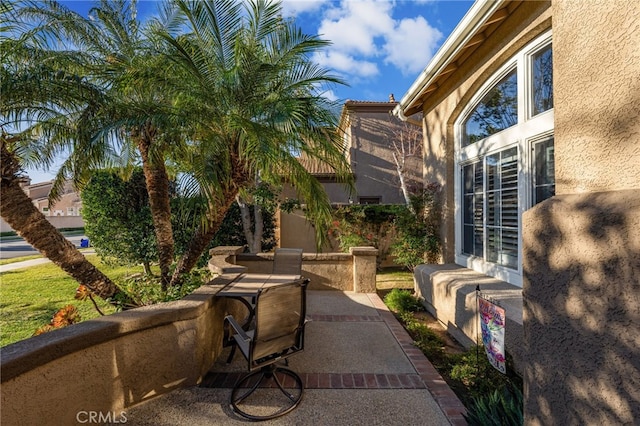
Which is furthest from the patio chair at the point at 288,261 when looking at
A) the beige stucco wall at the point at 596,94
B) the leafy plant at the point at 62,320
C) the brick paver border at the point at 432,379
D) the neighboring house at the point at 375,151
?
the neighboring house at the point at 375,151

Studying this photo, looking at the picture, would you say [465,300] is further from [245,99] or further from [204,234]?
[245,99]

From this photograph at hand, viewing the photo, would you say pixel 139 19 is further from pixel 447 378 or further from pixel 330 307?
pixel 447 378

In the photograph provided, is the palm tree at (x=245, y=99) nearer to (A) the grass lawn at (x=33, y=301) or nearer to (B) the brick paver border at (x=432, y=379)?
(B) the brick paver border at (x=432, y=379)

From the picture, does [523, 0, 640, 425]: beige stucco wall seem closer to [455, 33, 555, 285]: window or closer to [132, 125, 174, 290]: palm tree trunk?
[455, 33, 555, 285]: window

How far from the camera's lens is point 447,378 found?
4.08 meters

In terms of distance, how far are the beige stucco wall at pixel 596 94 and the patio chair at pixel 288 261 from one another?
224 inches

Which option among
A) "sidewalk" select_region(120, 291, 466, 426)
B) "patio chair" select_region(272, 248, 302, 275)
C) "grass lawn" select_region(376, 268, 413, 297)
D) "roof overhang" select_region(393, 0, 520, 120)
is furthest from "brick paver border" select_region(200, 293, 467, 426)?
"roof overhang" select_region(393, 0, 520, 120)

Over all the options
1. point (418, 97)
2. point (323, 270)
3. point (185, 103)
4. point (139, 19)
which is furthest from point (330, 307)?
Answer: point (139, 19)

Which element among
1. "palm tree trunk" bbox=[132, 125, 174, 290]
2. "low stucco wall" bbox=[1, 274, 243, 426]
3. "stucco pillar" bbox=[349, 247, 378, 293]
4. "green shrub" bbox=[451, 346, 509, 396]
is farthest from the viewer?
"stucco pillar" bbox=[349, 247, 378, 293]

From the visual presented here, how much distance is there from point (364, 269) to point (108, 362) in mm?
6114

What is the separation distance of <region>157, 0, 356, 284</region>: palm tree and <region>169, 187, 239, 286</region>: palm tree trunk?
0.7 inches

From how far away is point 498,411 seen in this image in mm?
2902

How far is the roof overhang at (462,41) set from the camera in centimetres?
501

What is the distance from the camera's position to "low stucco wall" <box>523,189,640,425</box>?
162cm
